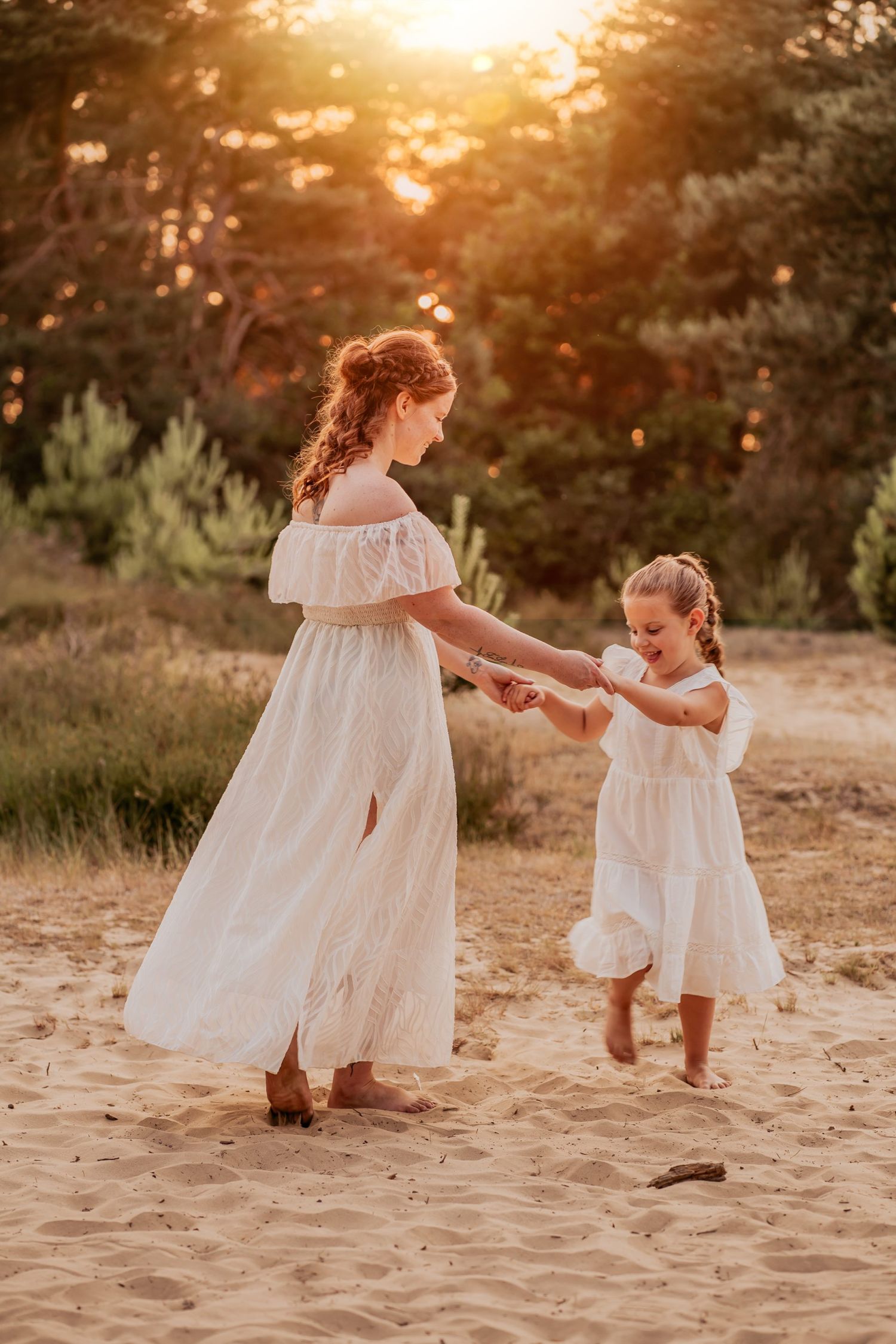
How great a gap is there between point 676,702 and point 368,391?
3.73 ft

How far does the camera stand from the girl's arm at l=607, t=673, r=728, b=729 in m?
3.57

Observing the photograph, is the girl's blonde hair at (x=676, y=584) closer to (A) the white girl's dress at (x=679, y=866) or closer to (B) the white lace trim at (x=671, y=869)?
(A) the white girl's dress at (x=679, y=866)

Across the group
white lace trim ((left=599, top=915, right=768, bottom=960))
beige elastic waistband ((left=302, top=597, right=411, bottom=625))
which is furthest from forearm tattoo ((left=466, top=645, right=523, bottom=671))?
white lace trim ((left=599, top=915, right=768, bottom=960))

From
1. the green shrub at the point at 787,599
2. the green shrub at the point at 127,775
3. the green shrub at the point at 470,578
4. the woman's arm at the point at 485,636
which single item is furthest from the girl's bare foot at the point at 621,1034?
the green shrub at the point at 787,599

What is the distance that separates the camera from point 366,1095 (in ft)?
12.1

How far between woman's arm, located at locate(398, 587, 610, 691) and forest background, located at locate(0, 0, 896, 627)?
1587cm

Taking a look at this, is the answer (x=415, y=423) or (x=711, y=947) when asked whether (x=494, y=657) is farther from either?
(x=711, y=947)

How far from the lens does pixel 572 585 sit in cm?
2328

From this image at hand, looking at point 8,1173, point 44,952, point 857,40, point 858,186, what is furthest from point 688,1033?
point 857,40

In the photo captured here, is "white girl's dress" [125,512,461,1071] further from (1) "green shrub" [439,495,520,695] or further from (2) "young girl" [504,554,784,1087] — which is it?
(1) "green shrub" [439,495,520,695]

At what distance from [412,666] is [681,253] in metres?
21.2

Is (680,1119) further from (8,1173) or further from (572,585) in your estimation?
(572,585)

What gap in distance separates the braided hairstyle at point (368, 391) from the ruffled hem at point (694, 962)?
1458 millimetres

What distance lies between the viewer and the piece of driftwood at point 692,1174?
10.5ft
